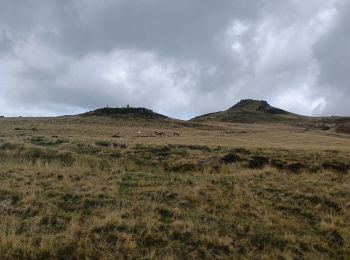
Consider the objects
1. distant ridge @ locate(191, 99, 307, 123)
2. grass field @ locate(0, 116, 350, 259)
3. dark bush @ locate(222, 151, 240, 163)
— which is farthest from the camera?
distant ridge @ locate(191, 99, 307, 123)

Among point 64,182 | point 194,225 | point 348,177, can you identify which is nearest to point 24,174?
point 64,182

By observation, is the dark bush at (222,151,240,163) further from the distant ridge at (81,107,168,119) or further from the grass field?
A: the distant ridge at (81,107,168,119)

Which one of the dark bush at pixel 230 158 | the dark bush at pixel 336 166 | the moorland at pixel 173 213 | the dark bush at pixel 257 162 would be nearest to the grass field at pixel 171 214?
the moorland at pixel 173 213

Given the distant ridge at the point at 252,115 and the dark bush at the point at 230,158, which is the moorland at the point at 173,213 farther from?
the distant ridge at the point at 252,115

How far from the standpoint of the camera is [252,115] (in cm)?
13488

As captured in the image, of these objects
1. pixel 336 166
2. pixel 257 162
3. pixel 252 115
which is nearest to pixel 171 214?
pixel 257 162

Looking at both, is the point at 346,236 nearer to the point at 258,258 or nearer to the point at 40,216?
the point at 258,258

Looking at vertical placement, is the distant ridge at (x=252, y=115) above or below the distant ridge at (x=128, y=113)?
above

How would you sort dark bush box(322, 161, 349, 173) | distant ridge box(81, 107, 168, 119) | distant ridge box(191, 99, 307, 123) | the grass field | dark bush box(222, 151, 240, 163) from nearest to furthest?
the grass field
dark bush box(322, 161, 349, 173)
dark bush box(222, 151, 240, 163)
distant ridge box(81, 107, 168, 119)
distant ridge box(191, 99, 307, 123)

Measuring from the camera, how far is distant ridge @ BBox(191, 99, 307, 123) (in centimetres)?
12618

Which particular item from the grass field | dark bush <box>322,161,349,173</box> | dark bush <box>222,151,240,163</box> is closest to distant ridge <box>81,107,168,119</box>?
dark bush <box>222,151,240,163</box>

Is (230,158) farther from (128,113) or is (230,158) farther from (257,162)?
(128,113)

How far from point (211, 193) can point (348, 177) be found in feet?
27.8

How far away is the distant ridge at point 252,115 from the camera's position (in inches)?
4968
